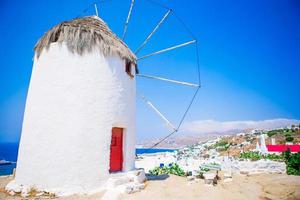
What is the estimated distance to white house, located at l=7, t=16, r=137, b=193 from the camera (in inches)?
264

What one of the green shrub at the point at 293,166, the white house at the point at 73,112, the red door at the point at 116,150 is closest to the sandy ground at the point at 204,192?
the white house at the point at 73,112

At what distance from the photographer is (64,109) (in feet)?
23.1

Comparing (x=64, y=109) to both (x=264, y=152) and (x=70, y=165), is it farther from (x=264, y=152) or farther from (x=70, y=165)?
(x=264, y=152)

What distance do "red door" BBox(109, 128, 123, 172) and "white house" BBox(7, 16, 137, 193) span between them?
4cm

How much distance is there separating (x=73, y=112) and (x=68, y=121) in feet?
1.05

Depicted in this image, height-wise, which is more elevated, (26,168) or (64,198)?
(26,168)

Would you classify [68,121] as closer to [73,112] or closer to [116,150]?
[73,112]

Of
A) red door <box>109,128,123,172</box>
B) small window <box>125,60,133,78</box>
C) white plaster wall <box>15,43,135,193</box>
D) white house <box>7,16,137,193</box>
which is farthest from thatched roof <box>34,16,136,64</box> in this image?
red door <box>109,128,123,172</box>

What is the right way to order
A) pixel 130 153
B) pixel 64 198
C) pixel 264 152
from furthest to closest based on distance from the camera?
pixel 264 152 < pixel 130 153 < pixel 64 198

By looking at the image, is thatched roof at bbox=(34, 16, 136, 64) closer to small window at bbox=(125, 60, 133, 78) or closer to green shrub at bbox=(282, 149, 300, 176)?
small window at bbox=(125, 60, 133, 78)

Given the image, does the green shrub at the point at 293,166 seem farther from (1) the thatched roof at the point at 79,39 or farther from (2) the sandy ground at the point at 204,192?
(1) the thatched roof at the point at 79,39

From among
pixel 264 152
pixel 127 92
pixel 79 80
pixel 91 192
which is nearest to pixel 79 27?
pixel 79 80

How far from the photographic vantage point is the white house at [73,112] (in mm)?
6707

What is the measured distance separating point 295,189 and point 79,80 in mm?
7989
